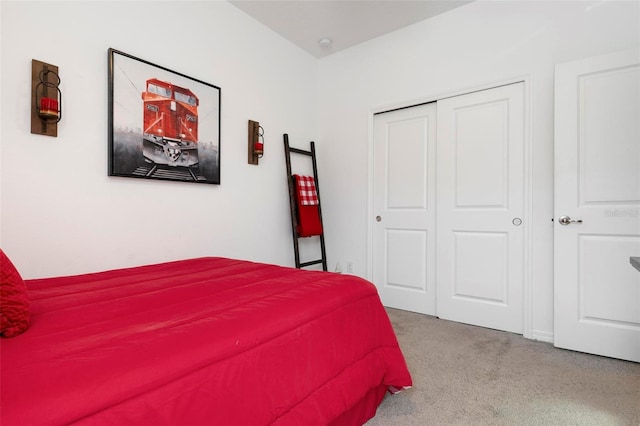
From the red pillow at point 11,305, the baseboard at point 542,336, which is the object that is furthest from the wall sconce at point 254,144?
the baseboard at point 542,336

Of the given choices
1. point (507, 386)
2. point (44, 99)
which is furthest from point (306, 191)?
point (507, 386)

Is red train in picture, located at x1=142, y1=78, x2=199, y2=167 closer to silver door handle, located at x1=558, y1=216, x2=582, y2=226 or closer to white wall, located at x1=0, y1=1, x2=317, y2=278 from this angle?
white wall, located at x1=0, y1=1, x2=317, y2=278

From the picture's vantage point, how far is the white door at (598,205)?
6.68 ft

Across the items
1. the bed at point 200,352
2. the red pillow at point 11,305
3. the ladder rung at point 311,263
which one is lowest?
the ladder rung at point 311,263

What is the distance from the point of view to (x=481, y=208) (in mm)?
2711

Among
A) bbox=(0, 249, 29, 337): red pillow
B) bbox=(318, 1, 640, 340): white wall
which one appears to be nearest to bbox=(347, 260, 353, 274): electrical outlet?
bbox=(318, 1, 640, 340): white wall

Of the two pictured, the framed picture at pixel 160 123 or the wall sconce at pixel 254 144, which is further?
the wall sconce at pixel 254 144

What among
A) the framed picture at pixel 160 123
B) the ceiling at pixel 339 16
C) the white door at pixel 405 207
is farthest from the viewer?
the white door at pixel 405 207

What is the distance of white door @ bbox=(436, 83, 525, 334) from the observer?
2.55m

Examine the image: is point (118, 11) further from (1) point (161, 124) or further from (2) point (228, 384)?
(2) point (228, 384)

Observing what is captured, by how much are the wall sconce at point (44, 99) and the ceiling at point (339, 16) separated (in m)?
1.61

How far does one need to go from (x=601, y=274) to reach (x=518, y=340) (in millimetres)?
700

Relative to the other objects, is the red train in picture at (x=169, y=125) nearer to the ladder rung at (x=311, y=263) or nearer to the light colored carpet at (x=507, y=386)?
the ladder rung at (x=311, y=263)

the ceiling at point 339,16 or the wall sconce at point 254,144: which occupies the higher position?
the ceiling at point 339,16
